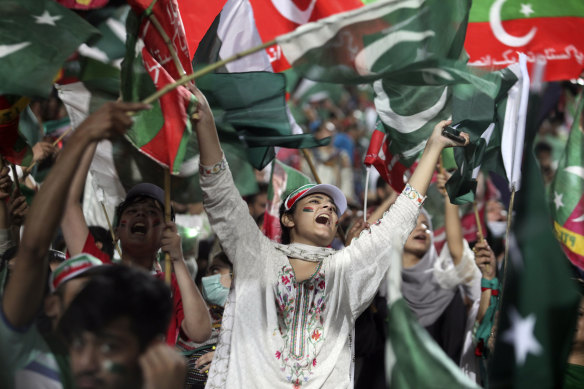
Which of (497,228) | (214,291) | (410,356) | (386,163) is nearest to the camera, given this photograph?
(410,356)

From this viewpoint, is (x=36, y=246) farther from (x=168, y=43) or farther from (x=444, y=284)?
(x=444, y=284)

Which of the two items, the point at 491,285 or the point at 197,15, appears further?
the point at 197,15

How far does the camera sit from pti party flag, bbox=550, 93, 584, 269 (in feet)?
15.3

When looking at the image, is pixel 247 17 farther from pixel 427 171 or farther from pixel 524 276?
pixel 524 276

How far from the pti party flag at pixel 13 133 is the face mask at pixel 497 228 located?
147 inches

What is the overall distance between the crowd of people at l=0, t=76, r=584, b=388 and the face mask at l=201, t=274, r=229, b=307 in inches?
0.5

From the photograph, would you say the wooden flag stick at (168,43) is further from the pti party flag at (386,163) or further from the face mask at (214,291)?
the pti party flag at (386,163)

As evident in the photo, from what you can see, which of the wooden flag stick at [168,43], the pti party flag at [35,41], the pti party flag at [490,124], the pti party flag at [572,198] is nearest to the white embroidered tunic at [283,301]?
the wooden flag stick at [168,43]

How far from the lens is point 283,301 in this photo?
3.71m

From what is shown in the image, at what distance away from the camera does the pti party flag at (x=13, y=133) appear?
3.87 m

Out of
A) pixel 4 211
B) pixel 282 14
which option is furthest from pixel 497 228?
pixel 4 211

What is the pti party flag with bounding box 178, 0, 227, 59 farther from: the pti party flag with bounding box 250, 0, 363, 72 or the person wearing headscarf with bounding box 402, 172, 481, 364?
the person wearing headscarf with bounding box 402, 172, 481, 364

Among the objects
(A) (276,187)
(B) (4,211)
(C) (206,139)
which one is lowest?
(B) (4,211)

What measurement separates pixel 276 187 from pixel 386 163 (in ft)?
3.93
